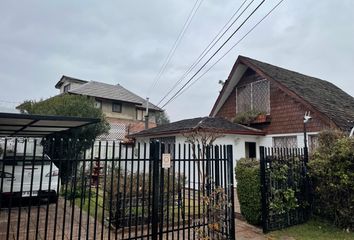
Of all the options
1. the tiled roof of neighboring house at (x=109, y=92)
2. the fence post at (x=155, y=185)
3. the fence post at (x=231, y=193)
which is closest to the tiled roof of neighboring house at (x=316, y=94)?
the fence post at (x=231, y=193)

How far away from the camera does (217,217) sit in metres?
4.98

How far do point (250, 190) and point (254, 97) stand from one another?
8.52 meters

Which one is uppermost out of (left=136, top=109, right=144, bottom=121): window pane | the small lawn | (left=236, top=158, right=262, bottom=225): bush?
(left=136, top=109, right=144, bottom=121): window pane

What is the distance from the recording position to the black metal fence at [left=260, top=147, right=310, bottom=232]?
5883 mm

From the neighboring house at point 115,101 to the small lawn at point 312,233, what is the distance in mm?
16550

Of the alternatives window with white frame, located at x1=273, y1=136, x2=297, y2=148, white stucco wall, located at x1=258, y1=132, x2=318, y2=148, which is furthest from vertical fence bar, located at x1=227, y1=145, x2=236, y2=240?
window with white frame, located at x1=273, y1=136, x2=297, y2=148

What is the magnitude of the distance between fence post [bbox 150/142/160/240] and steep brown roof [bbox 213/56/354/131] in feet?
27.7

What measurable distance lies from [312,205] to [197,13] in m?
7.52

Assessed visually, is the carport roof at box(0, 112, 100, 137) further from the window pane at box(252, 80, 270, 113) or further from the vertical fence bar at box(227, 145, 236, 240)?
the window pane at box(252, 80, 270, 113)

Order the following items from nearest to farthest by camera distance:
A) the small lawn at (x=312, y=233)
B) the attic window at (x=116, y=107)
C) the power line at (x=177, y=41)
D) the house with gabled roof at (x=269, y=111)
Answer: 1. the small lawn at (x=312, y=233)
2. the power line at (x=177, y=41)
3. the house with gabled roof at (x=269, y=111)
4. the attic window at (x=116, y=107)

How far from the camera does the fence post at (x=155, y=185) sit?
167 inches

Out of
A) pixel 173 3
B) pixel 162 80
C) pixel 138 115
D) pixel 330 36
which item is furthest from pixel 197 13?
pixel 138 115

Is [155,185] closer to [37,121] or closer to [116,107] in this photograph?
[37,121]

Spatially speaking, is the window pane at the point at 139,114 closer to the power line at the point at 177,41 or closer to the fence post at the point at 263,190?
the power line at the point at 177,41
